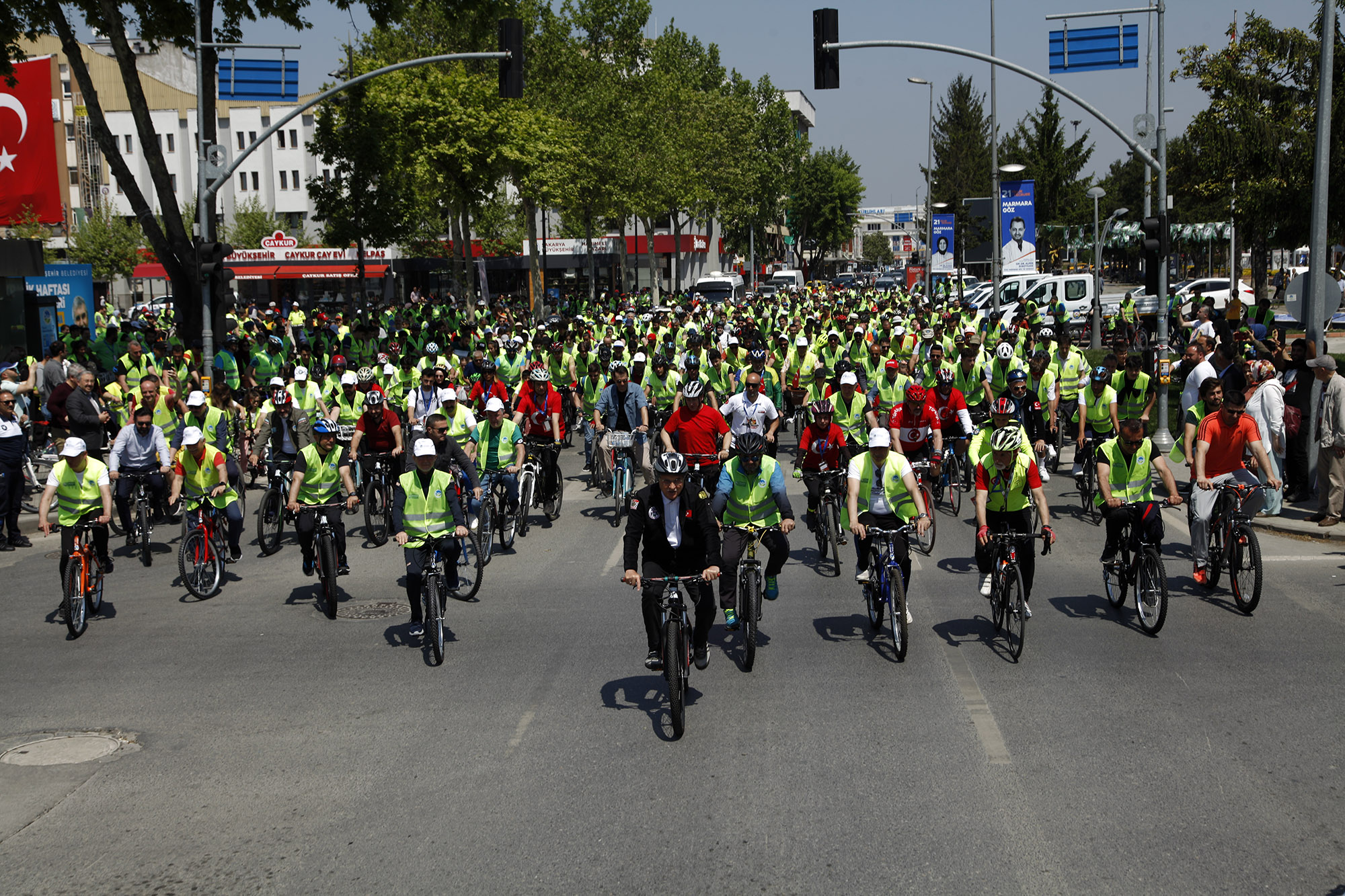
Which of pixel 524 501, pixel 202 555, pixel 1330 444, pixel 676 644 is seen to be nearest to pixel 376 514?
pixel 524 501

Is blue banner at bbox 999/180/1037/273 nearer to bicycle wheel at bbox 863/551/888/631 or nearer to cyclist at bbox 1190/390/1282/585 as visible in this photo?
cyclist at bbox 1190/390/1282/585

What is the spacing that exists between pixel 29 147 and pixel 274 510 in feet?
63.3

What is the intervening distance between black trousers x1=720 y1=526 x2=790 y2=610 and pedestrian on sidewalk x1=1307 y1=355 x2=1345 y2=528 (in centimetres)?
678

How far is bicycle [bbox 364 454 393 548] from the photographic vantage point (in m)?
13.9

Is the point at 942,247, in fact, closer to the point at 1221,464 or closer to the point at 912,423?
the point at 912,423

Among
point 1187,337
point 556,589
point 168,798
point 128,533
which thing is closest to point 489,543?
point 556,589

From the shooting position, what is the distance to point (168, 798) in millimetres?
6656

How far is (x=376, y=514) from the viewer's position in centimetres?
1499

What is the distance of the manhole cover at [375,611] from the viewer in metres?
10.7

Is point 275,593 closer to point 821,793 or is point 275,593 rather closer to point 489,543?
point 489,543

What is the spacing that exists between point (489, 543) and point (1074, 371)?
27.9 feet

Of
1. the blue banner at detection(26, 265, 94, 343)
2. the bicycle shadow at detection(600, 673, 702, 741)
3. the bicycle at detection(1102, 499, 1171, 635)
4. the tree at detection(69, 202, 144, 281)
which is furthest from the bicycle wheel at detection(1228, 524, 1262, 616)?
the tree at detection(69, 202, 144, 281)

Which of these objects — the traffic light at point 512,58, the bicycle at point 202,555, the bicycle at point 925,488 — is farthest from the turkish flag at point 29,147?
the bicycle at point 925,488

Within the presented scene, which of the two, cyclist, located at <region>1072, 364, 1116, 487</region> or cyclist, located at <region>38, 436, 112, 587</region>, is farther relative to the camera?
cyclist, located at <region>1072, 364, 1116, 487</region>
